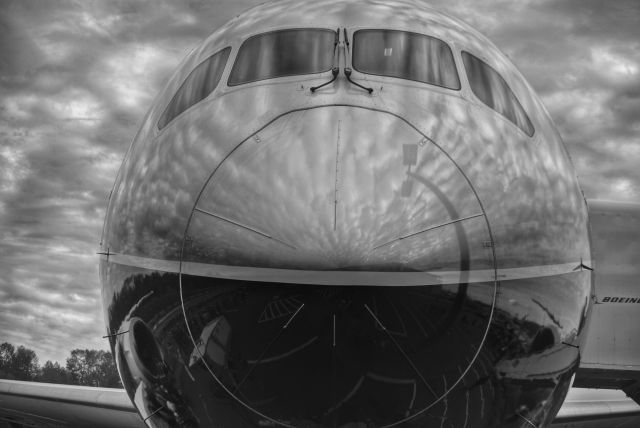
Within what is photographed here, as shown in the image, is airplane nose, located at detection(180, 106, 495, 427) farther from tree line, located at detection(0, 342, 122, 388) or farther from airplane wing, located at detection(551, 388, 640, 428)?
tree line, located at detection(0, 342, 122, 388)

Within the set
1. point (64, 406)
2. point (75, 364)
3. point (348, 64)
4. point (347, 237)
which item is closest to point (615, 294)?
point (348, 64)

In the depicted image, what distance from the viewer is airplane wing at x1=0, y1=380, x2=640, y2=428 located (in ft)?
37.9

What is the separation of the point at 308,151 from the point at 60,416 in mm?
9481

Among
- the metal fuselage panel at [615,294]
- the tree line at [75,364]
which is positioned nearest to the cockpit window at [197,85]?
the metal fuselage panel at [615,294]

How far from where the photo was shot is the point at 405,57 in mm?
5988

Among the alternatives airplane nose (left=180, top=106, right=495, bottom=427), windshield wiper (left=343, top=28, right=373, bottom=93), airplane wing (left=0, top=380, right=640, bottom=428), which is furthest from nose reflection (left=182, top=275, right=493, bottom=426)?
airplane wing (left=0, top=380, right=640, bottom=428)

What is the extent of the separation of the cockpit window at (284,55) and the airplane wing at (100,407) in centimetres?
659

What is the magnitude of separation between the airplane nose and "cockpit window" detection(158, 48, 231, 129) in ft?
4.01

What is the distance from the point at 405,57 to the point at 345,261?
2.11 m

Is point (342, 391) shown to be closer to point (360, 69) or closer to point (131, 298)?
point (131, 298)

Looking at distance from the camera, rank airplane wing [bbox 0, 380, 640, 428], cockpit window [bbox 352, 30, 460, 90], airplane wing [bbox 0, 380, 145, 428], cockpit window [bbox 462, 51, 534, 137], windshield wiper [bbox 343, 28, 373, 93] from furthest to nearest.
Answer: airplane wing [bbox 0, 380, 640, 428]
airplane wing [bbox 0, 380, 145, 428]
cockpit window [bbox 462, 51, 534, 137]
cockpit window [bbox 352, 30, 460, 90]
windshield wiper [bbox 343, 28, 373, 93]

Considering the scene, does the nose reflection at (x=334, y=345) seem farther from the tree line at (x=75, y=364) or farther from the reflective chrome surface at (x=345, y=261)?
the tree line at (x=75, y=364)

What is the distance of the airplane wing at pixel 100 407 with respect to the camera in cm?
1154

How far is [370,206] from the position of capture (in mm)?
4637
